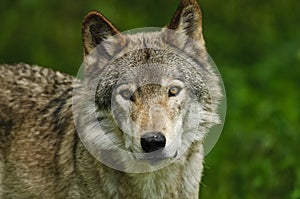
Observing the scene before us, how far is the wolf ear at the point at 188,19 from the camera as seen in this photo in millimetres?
6965

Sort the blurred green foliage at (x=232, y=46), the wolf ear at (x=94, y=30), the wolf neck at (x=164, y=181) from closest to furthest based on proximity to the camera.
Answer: the wolf ear at (x=94, y=30), the wolf neck at (x=164, y=181), the blurred green foliage at (x=232, y=46)

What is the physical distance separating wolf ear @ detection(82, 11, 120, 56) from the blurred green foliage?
280 cm

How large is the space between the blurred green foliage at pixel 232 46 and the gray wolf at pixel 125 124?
7.50 feet

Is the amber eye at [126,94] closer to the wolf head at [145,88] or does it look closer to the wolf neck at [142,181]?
the wolf head at [145,88]

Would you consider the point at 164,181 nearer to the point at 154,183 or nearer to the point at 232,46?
the point at 154,183

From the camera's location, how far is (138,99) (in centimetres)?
668

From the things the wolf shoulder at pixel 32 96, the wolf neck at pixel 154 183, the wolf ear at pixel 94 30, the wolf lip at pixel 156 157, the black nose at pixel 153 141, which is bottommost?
the wolf neck at pixel 154 183

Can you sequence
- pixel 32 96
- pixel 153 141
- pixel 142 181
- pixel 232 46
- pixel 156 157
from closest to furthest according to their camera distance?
pixel 153 141 → pixel 156 157 → pixel 142 181 → pixel 32 96 → pixel 232 46

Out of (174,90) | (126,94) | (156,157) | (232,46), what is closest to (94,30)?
(126,94)

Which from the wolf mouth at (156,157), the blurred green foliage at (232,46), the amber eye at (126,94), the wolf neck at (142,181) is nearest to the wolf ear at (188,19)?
the amber eye at (126,94)

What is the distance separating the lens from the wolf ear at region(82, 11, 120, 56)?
6.96 metres

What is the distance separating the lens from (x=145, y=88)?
22.0 ft

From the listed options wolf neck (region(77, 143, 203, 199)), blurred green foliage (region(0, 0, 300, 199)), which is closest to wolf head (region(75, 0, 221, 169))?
wolf neck (region(77, 143, 203, 199))

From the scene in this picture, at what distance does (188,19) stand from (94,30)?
2.08 feet
